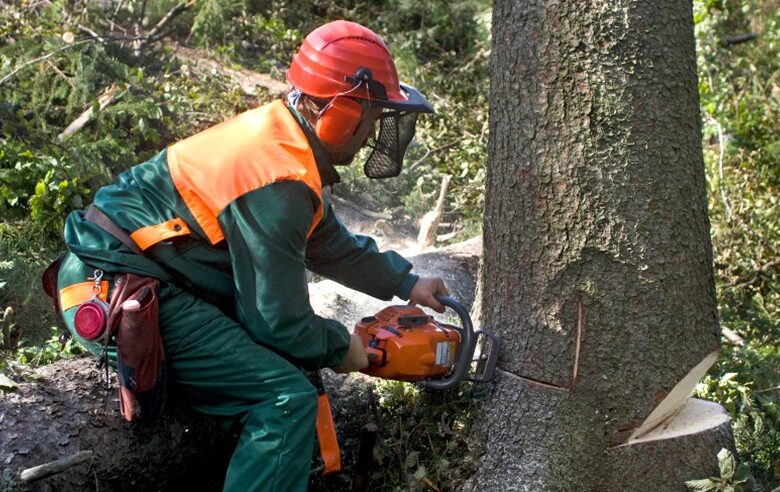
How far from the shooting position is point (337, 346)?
2.74m

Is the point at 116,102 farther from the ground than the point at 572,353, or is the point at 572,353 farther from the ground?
the point at 116,102

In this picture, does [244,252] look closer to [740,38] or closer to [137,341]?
[137,341]

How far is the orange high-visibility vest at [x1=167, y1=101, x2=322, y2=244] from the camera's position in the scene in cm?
253

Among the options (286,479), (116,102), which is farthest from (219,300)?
(116,102)

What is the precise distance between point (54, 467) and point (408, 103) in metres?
1.59

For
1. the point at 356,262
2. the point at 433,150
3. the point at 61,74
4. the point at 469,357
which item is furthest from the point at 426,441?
the point at 61,74

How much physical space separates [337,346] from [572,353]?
80 cm

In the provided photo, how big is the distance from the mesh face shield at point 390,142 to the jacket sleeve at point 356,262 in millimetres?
262

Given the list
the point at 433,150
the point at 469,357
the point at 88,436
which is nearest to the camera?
the point at 88,436

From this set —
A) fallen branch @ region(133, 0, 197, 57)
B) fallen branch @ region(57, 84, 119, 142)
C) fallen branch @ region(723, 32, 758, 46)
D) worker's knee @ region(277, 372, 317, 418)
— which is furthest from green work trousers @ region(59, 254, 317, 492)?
fallen branch @ region(723, 32, 758, 46)

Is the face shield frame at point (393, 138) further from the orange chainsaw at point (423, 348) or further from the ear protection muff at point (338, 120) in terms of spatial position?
the orange chainsaw at point (423, 348)

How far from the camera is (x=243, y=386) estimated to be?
2.69 metres

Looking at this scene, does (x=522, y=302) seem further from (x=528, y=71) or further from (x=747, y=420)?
(x=747, y=420)

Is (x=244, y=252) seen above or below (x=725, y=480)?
above
